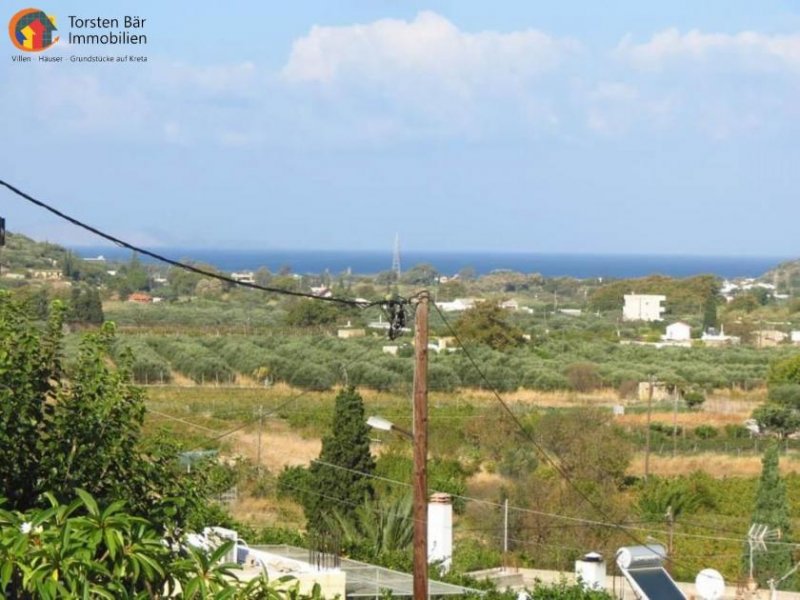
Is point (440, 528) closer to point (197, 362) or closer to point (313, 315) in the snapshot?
point (197, 362)

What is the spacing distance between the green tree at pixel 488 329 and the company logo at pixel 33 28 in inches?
1374

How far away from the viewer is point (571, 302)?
87.2m

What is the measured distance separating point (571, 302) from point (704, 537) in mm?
65407

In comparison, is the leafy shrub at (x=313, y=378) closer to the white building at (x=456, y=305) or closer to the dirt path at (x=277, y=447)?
the dirt path at (x=277, y=447)

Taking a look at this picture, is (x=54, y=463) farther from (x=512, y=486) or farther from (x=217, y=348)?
(x=217, y=348)

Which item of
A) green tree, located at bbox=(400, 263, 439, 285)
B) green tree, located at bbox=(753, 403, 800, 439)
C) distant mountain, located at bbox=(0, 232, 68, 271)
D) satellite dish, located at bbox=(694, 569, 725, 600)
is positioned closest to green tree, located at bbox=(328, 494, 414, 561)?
satellite dish, located at bbox=(694, 569, 725, 600)

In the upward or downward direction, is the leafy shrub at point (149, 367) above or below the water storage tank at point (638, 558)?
below

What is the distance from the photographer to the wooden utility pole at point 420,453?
10219 mm

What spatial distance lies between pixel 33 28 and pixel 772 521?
42.3 ft

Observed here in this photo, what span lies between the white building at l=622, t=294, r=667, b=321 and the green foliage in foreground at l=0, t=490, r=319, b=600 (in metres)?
66.4

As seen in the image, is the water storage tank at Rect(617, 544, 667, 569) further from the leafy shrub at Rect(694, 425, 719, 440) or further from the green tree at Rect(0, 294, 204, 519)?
the leafy shrub at Rect(694, 425, 719, 440)

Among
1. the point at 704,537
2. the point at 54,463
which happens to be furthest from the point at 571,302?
the point at 54,463


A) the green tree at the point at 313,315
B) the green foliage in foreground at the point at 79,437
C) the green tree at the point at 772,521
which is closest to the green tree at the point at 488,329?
the green tree at the point at 313,315

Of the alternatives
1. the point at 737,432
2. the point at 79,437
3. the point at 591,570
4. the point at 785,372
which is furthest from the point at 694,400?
the point at 79,437
